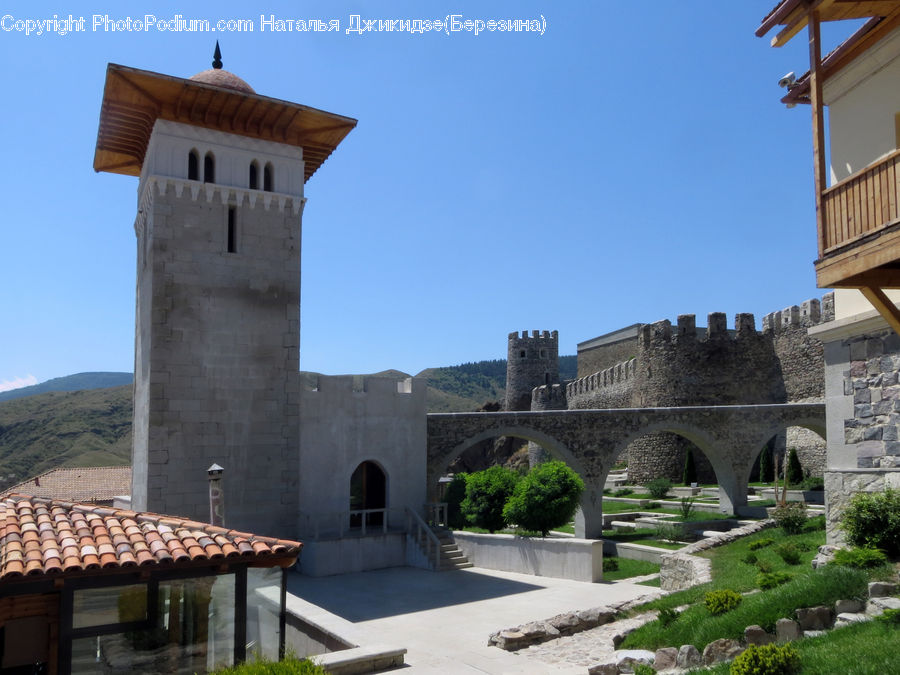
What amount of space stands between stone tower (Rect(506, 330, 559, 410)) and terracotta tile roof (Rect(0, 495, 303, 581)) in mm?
37876

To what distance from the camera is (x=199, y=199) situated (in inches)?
630

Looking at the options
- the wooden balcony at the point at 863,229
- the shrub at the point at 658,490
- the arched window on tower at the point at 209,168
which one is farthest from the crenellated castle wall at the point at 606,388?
the wooden balcony at the point at 863,229

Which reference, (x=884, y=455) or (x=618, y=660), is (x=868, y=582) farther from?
(x=618, y=660)

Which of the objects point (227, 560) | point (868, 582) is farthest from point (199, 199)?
point (868, 582)

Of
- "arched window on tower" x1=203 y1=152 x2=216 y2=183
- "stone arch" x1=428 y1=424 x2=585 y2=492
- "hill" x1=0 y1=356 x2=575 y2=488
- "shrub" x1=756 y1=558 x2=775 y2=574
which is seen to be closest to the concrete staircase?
"stone arch" x1=428 y1=424 x2=585 y2=492

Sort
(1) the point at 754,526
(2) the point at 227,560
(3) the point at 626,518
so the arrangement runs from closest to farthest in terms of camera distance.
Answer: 1. (2) the point at 227,560
2. (1) the point at 754,526
3. (3) the point at 626,518

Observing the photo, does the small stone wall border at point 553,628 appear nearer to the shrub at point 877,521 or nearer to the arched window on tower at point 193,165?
the shrub at point 877,521

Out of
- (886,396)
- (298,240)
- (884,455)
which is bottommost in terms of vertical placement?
(884,455)

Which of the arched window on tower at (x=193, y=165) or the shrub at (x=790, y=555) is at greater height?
the arched window on tower at (x=193, y=165)

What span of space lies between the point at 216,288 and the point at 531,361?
30160mm

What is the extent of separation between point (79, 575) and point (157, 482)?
9.88 m

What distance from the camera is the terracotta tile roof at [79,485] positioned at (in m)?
25.4

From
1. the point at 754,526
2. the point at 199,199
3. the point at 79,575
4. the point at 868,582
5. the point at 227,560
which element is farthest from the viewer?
the point at 199,199

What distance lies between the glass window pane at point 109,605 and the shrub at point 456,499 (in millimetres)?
15125
